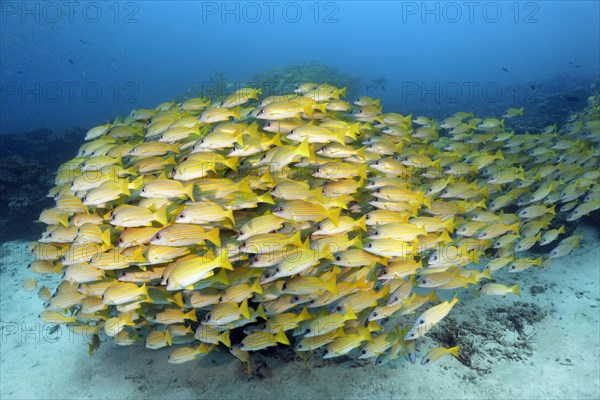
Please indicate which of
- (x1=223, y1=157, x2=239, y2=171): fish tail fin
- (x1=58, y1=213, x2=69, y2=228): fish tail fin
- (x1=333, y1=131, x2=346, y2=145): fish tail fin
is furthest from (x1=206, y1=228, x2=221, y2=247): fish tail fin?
(x1=58, y1=213, x2=69, y2=228): fish tail fin

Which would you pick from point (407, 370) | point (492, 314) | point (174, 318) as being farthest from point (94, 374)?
point (492, 314)

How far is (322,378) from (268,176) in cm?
265

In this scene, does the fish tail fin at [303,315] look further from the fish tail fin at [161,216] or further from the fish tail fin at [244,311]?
the fish tail fin at [161,216]

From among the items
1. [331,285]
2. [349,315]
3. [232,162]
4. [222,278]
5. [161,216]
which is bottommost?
[349,315]

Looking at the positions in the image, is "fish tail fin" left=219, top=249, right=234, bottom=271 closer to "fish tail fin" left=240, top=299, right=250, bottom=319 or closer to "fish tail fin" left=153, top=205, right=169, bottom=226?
"fish tail fin" left=240, top=299, right=250, bottom=319

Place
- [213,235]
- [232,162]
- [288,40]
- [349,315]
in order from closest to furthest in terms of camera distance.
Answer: [213,235] < [349,315] < [232,162] < [288,40]

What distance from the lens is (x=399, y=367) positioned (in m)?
4.45

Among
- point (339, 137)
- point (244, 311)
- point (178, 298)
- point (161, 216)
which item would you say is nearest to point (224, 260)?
point (244, 311)

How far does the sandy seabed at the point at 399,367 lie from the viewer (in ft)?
13.9

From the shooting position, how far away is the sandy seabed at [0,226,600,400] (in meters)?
4.23

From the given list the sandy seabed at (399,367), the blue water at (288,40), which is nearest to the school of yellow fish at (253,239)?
the sandy seabed at (399,367)

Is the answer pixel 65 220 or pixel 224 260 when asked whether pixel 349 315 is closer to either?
pixel 224 260

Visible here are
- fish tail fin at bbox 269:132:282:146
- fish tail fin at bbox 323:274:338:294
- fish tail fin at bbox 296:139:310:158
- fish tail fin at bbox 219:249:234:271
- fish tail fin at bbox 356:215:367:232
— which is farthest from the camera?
fish tail fin at bbox 269:132:282:146

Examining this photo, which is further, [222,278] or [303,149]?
[303,149]
